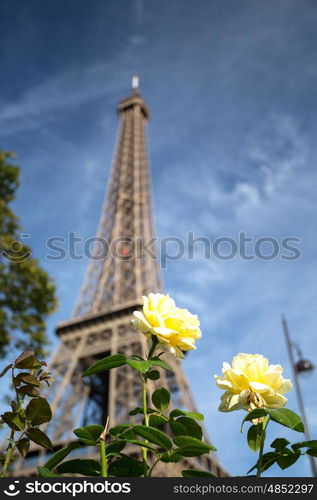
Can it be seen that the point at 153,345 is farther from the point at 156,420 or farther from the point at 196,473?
the point at 196,473

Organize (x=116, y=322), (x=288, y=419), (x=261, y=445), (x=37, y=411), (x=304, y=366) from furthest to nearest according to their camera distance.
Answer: (x=116, y=322) → (x=304, y=366) → (x=37, y=411) → (x=261, y=445) → (x=288, y=419)

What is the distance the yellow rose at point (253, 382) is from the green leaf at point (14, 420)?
0.69 m

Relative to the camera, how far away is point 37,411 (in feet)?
5.22

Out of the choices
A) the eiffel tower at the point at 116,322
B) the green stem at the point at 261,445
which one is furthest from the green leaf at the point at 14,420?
the eiffel tower at the point at 116,322

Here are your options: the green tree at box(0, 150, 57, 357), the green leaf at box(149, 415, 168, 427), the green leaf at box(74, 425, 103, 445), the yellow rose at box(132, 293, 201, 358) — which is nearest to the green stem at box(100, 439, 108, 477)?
the green leaf at box(74, 425, 103, 445)

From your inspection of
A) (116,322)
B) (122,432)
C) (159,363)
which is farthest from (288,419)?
(116,322)

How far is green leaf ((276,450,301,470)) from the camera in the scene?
153 cm

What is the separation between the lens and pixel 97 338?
105 feet

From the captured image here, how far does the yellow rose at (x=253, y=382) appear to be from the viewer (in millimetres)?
1570

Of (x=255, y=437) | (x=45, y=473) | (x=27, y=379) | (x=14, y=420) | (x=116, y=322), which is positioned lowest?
(x=45, y=473)

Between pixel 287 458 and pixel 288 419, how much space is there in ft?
0.88

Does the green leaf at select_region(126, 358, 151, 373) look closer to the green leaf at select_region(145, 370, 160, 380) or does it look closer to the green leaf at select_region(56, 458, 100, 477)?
the green leaf at select_region(145, 370, 160, 380)

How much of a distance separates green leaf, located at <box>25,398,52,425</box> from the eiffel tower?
66.2 feet

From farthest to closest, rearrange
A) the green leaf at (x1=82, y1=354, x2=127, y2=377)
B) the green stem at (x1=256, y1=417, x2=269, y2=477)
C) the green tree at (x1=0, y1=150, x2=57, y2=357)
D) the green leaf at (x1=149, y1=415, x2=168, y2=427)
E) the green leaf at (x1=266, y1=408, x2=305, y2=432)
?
the green tree at (x1=0, y1=150, x2=57, y2=357)
the green leaf at (x1=149, y1=415, x2=168, y2=427)
the green leaf at (x1=82, y1=354, x2=127, y2=377)
the green stem at (x1=256, y1=417, x2=269, y2=477)
the green leaf at (x1=266, y1=408, x2=305, y2=432)
